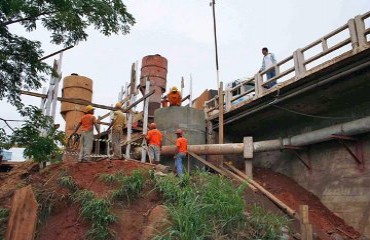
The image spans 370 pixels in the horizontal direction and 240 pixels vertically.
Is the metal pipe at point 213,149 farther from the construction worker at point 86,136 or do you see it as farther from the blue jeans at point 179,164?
the construction worker at point 86,136

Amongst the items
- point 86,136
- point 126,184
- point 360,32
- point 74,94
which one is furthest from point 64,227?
point 74,94

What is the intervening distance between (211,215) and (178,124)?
6.39 meters

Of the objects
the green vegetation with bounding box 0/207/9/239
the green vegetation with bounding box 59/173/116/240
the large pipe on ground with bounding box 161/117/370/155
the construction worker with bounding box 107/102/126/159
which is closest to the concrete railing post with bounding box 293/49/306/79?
the large pipe on ground with bounding box 161/117/370/155

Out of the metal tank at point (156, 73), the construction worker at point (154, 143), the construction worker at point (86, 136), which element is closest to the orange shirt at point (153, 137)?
the construction worker at point (154, 143)

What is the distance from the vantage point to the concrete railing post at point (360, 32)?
354 inches

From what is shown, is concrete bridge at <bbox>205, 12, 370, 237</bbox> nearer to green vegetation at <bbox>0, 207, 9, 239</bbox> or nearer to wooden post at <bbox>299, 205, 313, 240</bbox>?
wooden post at <bbox>299, 205, 313, 240</bbox>

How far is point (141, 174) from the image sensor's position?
9.09 metres

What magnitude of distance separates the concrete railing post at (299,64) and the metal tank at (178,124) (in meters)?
4.48

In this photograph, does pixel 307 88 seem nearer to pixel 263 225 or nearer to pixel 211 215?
pixel 263 225

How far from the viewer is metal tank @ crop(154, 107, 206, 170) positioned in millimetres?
13656

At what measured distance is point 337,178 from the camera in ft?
35.7

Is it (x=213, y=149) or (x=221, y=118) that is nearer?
(x=213, y=149)

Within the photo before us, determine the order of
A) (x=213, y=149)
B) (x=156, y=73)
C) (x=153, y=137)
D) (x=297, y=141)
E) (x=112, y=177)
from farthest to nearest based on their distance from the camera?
(x=156, y=73) < (x=213, y=149) < (x=297, y=141) < (x=153, y=137) < (x=112, y=177)

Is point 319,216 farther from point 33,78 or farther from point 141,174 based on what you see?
point 33,78
